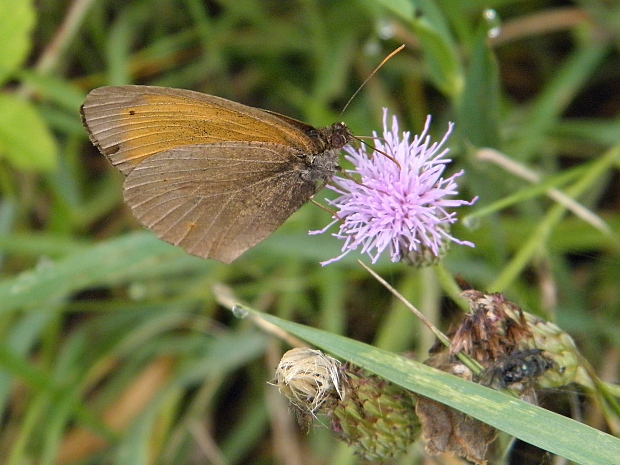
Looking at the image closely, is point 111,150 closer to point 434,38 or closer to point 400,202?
point 400,202

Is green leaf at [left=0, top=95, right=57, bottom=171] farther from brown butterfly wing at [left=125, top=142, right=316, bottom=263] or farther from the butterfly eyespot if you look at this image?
brown butterfly wing at [left=125, top=142, right=316, bottom=263]

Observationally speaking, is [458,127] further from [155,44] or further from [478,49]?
[155,44]

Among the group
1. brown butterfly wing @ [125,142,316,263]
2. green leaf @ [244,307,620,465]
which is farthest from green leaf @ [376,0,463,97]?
green leaf @ [244,307,620,465]

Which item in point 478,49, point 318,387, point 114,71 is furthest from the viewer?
point 114,71

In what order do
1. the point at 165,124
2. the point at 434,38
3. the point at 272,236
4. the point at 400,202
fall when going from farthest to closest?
the point at 272,236 → the point at 434,38 → the point at 165,124 → the point at 400,202

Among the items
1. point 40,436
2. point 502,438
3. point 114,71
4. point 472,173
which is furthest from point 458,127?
point 40,436

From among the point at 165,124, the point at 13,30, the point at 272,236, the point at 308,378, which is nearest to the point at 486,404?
the point at 308,378
